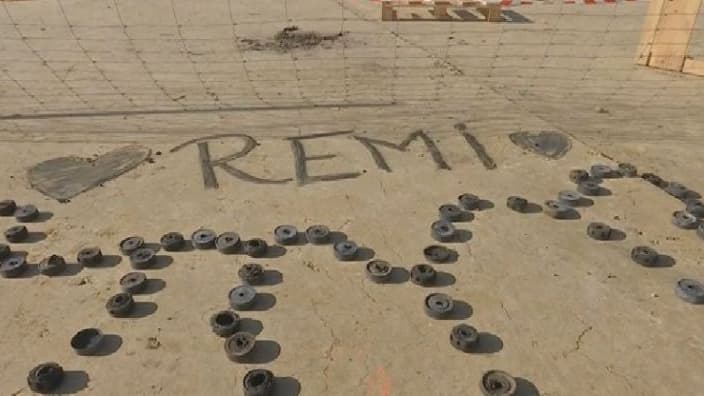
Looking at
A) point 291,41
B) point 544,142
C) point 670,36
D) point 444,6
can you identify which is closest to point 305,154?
point 544,142

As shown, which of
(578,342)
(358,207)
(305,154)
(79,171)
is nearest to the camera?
(578,342)

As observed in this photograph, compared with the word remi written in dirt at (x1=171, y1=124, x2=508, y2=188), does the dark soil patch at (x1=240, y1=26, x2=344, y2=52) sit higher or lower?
higher

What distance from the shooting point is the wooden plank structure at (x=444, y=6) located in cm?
1383

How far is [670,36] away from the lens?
10602 millimetres

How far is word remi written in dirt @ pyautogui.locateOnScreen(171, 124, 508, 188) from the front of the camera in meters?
6.94

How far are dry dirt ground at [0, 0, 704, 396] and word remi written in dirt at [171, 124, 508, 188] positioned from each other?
6 centimetres

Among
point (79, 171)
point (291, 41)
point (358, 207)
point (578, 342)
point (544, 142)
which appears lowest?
point (578, 342)

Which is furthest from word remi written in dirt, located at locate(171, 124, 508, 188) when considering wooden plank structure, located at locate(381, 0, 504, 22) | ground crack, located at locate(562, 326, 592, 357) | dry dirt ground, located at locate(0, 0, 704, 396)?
wooden plank structure, located at locate(381, 0, 504, 22)

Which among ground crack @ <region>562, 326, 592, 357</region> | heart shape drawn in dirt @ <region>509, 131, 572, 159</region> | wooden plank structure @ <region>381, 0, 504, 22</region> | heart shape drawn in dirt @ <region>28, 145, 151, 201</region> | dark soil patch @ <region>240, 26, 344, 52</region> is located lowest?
ground crack @ <region>562, 326, 592, 357</region>

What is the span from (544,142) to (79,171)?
21.8ft

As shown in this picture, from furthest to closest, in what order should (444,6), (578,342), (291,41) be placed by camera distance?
(444,6) → (291,41) → (578,342)

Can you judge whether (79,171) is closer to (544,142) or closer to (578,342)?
(578,342)

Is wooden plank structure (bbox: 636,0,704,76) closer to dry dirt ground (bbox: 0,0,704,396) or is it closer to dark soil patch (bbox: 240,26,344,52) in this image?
dry dirt ground (bbox: 0,0,704,396)

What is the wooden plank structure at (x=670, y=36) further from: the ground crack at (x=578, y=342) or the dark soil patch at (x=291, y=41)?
the ground crack at (x=578, y=342)
